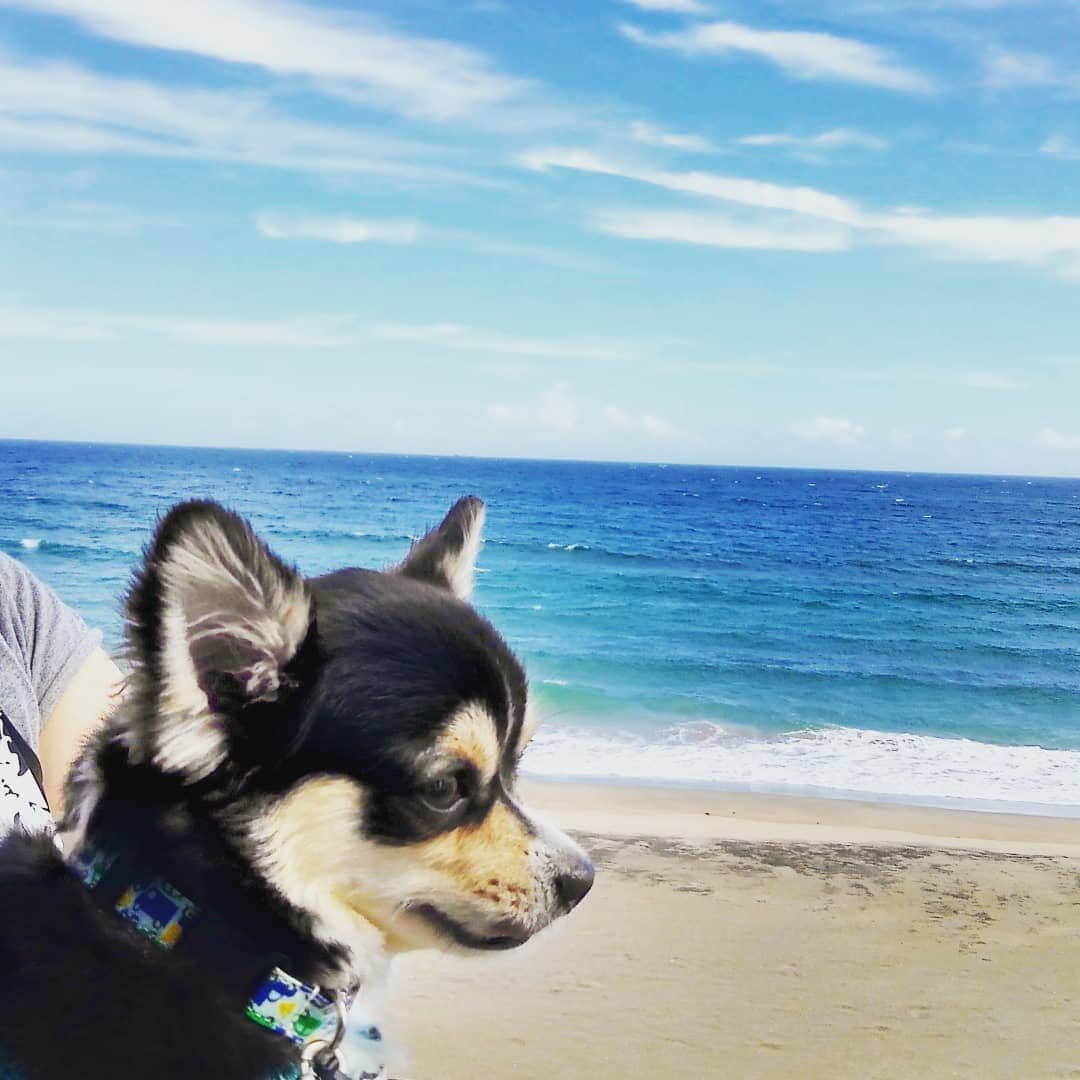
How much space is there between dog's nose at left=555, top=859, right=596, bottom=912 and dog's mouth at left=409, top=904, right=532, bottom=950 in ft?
0.22

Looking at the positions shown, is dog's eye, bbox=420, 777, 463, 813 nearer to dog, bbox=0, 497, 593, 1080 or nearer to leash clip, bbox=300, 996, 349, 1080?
dog, bbox=0, 497, 593, 1080

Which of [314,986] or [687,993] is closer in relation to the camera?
[314,986]

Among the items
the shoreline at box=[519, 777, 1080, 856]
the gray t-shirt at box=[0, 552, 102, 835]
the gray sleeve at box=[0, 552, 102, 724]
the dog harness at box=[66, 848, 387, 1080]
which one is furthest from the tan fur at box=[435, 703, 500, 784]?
the shoreline at box=[519, 777, 1080, 856]

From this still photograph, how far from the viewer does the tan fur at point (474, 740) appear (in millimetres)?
1518

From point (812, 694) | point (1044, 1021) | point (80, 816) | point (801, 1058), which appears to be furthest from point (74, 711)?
point (812, 694)

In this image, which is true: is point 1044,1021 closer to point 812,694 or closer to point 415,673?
point 415,673

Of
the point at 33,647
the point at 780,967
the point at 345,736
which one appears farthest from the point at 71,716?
the point at 780,967

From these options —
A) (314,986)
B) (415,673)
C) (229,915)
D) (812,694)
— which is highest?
(415,673)

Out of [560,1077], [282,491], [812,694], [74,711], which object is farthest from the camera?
[282,491]

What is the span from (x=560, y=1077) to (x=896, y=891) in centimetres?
394

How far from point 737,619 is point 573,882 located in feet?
85.2

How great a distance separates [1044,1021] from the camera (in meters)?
6.53

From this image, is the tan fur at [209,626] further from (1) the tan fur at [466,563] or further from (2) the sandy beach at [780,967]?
(2) the sandy beach at [780,967]

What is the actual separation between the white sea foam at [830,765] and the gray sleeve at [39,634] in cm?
927
